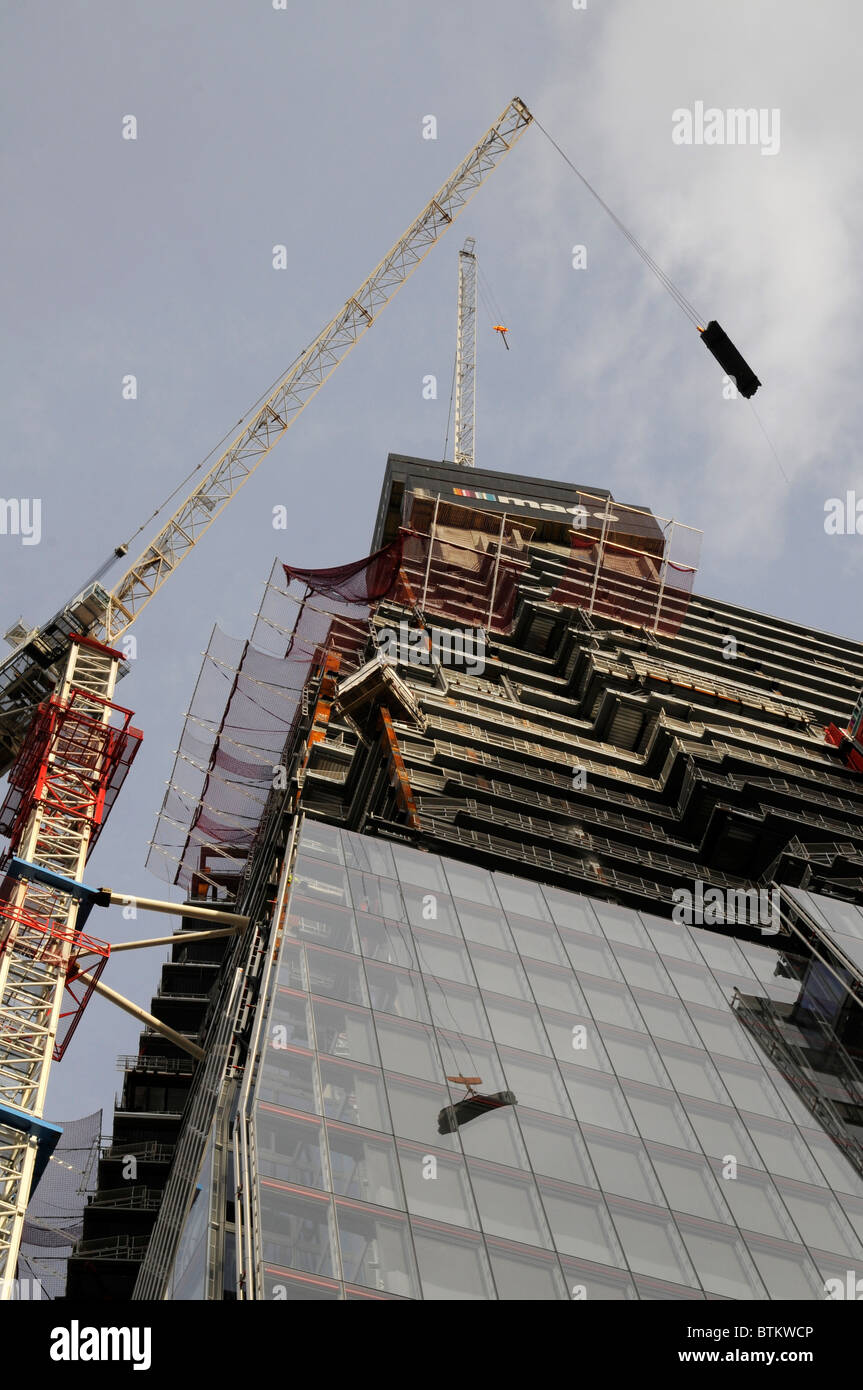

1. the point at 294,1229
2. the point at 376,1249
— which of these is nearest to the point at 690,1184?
the point at 376,1249

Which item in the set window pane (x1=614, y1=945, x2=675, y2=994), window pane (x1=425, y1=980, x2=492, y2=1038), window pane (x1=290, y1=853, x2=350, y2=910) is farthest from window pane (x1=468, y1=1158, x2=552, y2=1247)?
window pane (x1=614, y1=945, x2=675, y2=994)

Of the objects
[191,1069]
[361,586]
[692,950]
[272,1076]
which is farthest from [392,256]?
[272,1076]

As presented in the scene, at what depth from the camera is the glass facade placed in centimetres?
3303

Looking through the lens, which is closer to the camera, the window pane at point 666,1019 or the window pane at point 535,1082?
the window pane at point 535,1082

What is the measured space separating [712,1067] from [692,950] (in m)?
6.80

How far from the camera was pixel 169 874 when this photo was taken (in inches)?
2948

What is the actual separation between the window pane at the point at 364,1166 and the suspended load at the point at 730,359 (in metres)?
44.5

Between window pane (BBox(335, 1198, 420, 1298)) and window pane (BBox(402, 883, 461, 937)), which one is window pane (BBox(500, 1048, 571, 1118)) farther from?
window pane (BBox(335, 1198, 420, 1298))

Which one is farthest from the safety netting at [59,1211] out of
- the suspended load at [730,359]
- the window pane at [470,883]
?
the suspended load at [730,359]

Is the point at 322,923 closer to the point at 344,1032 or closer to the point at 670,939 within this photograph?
the point at 344,1032

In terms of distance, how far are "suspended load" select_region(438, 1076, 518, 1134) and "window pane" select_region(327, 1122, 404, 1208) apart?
1.99 metres

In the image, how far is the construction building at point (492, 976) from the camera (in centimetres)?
3441

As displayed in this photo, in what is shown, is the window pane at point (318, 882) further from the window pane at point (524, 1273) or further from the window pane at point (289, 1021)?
the window pane at point (524, 1273)
